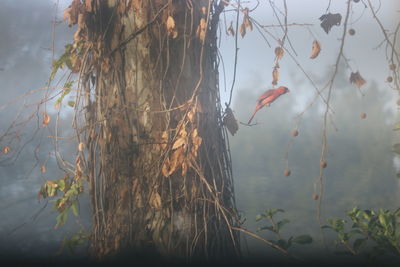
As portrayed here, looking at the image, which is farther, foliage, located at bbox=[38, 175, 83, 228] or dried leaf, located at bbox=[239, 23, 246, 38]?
foliage, located at bbox=[38, 175, 83, 228]

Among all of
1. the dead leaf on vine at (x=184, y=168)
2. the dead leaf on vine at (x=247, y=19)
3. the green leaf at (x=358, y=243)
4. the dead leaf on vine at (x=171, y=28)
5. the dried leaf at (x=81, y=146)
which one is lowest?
the green leaf at (x=358, y=243)

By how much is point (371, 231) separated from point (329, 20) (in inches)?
30.2

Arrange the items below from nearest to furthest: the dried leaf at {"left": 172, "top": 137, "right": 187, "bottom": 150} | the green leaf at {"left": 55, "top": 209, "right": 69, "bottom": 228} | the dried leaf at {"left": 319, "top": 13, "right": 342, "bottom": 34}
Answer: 1. the dried leaf at {"left": 172, "top": 137, "right": 187, "bottom": 150}
2. the dried leaf at {"left": 319, "top": 13, "right": 342, "bottom": 34}
3. the green leaf at {"left": 55, "top": 209, "right": 69, "bottom": 228}

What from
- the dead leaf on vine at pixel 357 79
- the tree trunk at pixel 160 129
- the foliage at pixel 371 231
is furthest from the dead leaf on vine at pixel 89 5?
the foliage at pixel 371 231

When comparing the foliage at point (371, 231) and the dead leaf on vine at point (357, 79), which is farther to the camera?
the foliage at point (371, 231)

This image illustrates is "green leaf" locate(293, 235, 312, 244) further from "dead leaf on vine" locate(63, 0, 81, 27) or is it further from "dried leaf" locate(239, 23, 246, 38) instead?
"dead leaf on vine" locate(63, 0, 81, 27)

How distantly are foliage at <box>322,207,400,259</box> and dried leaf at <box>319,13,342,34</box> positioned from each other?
0.68m

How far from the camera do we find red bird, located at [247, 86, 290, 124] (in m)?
1.39

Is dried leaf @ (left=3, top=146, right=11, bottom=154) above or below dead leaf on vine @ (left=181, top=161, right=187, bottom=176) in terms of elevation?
above

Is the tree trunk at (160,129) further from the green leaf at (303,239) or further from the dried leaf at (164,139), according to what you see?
the green leaf at (303,239)

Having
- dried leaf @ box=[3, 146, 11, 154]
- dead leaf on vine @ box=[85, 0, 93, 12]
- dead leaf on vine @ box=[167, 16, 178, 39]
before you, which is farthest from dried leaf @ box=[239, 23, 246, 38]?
dried leaf @ box=[3, 146, 11, 154]

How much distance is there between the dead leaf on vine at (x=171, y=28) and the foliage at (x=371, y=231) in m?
0.89

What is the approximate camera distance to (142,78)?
1.27m

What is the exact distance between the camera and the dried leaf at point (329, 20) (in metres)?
1.32
